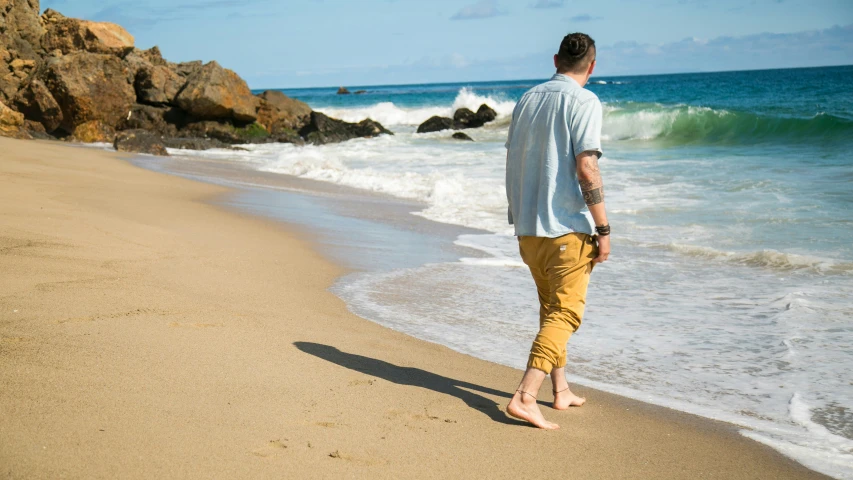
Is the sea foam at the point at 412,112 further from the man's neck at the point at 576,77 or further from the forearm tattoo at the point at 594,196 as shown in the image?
the forearm tattoo at the point at 594,196

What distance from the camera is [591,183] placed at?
3.38m

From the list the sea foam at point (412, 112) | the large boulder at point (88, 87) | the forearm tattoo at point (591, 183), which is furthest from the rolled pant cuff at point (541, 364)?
the sea foam at point (412, 112)

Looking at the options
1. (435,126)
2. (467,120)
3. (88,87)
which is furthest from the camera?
(467,120)

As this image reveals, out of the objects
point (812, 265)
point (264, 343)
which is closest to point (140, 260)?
point (264, 343)

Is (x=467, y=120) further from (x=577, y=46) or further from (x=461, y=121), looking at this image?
(x=577, y=46)

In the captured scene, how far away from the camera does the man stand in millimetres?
3389

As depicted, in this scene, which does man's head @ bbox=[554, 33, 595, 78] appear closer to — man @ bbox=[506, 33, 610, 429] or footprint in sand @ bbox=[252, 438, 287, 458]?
man @ bbox=[506, 33, 610, 429]

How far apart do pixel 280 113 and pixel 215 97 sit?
15.4ft

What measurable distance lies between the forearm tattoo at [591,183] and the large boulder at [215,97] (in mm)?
23003

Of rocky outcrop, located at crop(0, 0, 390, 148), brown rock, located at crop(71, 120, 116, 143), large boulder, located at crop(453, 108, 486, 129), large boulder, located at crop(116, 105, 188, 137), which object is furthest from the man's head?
large boulder, located at crop(453, 108, 486, 129)

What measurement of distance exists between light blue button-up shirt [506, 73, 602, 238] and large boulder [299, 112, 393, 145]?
79.8 ft

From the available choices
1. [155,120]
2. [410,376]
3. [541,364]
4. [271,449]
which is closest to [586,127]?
[541,364]

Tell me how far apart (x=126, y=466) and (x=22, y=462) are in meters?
0.34

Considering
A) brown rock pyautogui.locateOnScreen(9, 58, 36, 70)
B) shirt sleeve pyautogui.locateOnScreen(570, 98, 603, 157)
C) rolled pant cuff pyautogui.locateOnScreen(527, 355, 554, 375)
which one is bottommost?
rolled pant cuff pyautogui.locateOnScreen(527, 355, 554, 375)
